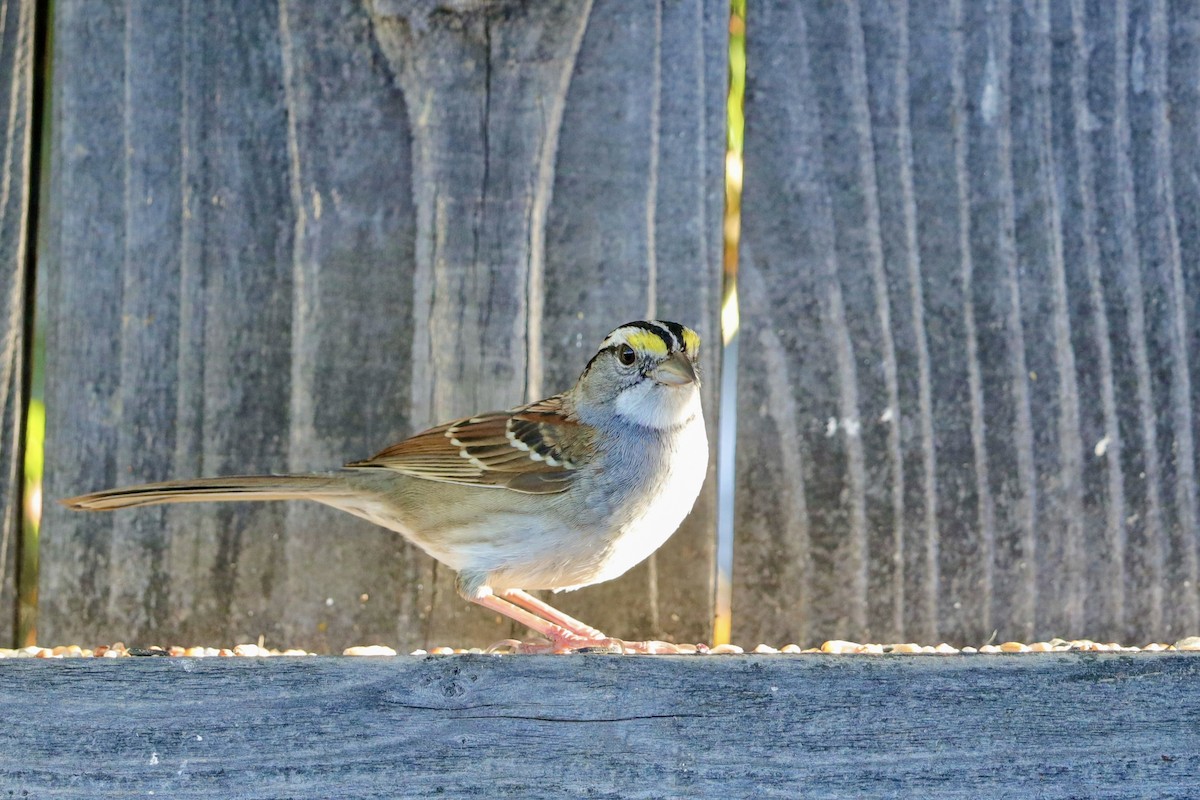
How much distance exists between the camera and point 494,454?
2875mm

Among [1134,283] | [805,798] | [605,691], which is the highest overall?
[1134,283]

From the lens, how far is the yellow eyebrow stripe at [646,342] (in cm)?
283

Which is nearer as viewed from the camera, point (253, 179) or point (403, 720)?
point (403, 720)

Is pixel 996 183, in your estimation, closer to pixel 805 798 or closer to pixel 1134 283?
pixel 1134 283

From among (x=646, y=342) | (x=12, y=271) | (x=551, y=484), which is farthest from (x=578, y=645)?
(x=12, y=271)

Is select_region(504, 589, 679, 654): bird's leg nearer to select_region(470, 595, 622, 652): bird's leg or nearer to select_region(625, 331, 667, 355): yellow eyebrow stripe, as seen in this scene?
select_region(470, 595, 622, 652): bird's leg

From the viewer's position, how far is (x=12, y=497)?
9.71 ft

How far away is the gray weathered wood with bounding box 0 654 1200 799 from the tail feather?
2.42 ft

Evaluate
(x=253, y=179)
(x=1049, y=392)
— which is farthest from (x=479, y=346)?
(x=1049, y=392)

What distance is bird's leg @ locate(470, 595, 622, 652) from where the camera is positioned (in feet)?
9.25

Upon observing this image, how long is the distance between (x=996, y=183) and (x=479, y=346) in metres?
1.15

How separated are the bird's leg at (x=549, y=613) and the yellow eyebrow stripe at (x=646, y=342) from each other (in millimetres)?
557

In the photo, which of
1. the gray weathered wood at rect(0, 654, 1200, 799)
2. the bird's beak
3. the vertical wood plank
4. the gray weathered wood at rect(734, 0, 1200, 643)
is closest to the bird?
the bird's beak

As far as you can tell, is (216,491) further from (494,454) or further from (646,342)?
(646,342)
